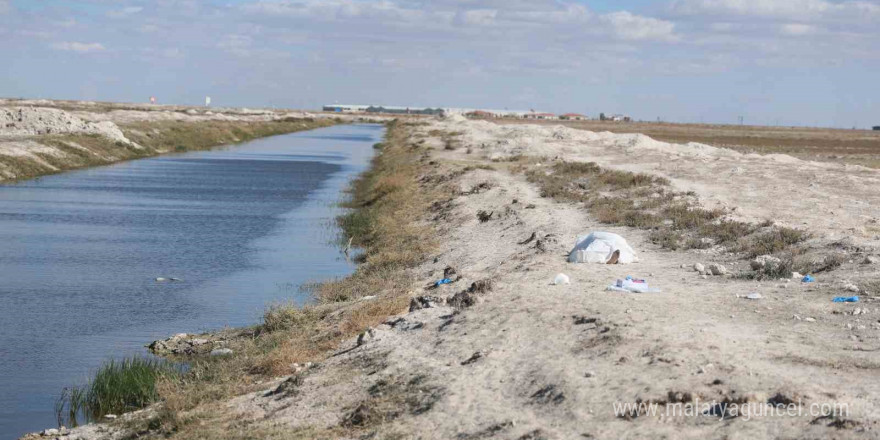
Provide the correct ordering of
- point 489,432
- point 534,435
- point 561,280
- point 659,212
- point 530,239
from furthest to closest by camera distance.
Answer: point 659,212, point 530,239, point 561,280, point 489,432, point 534,435

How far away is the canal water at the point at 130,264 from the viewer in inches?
578

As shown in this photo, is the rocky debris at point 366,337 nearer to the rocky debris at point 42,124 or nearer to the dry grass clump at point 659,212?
the dry grass clump at point 659,212

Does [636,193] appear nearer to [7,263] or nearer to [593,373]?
[7,263]

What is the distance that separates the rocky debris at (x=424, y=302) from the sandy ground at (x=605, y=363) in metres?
0.14

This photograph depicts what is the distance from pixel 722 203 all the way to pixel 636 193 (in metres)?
4.28

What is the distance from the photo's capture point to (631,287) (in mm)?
14258

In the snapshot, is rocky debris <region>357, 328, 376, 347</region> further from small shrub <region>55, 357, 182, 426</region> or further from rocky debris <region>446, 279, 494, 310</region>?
small shrub <region>55, 357, 182, 426</region>

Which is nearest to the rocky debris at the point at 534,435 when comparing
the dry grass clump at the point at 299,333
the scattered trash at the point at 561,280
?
the dry grass clump at the point at 299,333

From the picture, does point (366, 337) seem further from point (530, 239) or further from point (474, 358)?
point (530, 239)

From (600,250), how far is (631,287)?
3087 millimetres

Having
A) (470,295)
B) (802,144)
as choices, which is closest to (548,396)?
(470,295)

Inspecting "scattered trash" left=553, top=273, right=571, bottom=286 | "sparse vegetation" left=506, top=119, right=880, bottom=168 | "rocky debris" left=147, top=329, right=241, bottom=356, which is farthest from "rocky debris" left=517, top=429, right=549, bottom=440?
"sparse vegetation" left=506, top=119, right=880, bottom=168

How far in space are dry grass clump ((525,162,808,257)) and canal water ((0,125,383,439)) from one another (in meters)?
7.41

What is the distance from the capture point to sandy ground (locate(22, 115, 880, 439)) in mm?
8883
